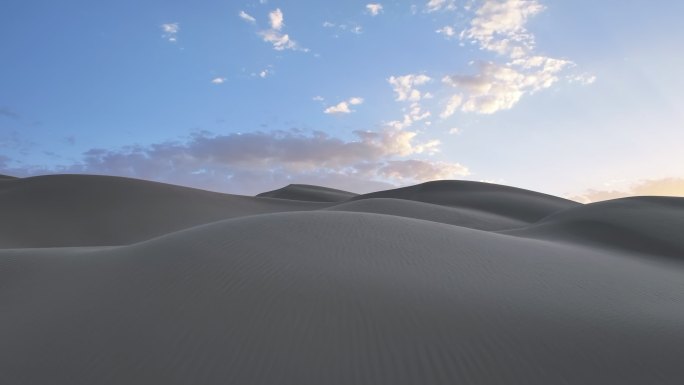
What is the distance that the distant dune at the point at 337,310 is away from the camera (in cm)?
330

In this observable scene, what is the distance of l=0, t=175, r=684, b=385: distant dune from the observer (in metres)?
3.30

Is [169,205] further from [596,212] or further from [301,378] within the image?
[301,378]

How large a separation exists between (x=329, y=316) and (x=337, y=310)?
0.35ft

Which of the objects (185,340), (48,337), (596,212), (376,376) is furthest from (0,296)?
(596,212)

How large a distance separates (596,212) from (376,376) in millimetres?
10467

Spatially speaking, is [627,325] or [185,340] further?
[627,325]

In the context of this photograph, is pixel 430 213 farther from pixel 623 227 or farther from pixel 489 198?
pixel 489 198

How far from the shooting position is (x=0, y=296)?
526 cm

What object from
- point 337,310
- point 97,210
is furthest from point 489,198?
point 337,310

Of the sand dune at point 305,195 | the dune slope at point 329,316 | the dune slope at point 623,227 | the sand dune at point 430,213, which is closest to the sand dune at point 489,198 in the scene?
the sand dune at point 305,195

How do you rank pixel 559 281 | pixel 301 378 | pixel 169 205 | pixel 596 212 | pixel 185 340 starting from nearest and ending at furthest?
1. pixel 301 378
2. pixel 185 340
3. pixel 559 281
4. pixel 596 212
5. pixel 169 205

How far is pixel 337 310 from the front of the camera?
3930 mm

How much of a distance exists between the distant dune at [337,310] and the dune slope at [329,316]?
0.6 inches

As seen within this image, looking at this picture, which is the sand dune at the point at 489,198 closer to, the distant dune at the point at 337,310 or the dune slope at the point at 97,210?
the dune slope at the point at 97,210
